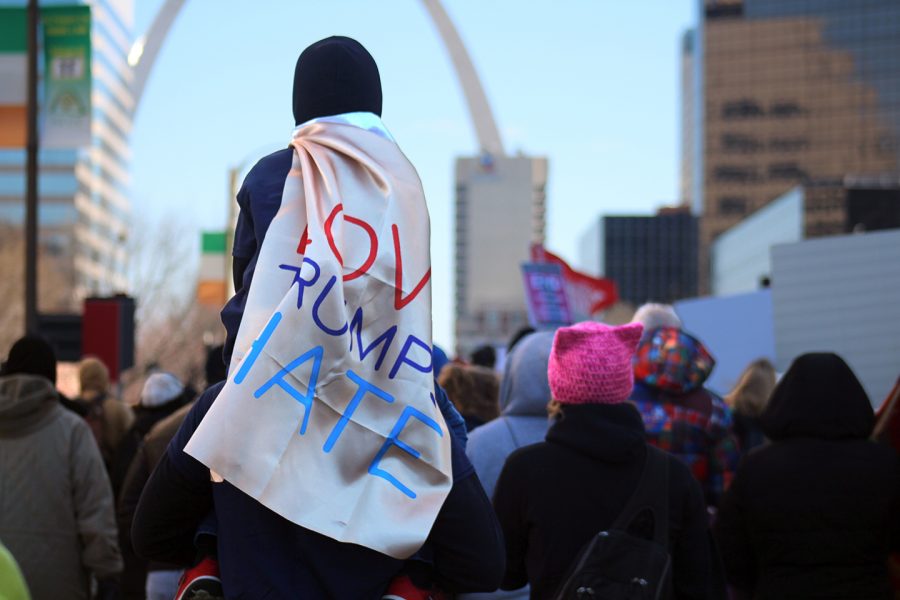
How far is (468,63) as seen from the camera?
68.3m

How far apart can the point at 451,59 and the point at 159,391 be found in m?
61.9

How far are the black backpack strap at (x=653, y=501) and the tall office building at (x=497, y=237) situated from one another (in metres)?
88.1

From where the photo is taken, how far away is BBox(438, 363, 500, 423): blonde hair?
698 centimetres

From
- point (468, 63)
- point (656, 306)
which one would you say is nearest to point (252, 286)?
point (656, 306)

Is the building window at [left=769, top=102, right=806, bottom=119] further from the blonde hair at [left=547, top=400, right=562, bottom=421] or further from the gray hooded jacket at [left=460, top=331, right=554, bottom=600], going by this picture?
the blonde hair at [left=547, top=400, right=562, bottom=421]

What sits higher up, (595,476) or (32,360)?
(32,360)

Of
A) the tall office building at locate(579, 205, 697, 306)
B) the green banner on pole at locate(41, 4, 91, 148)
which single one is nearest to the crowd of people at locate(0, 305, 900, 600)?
the green banner on pole at locate(41, 4, 91, 148)

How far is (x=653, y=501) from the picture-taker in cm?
404

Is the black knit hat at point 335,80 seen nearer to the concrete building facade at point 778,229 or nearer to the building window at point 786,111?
the concrete building facade at point 778,229

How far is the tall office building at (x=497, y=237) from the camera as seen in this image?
10406cm

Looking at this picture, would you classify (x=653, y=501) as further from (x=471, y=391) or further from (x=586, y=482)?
(x=471, y=391)

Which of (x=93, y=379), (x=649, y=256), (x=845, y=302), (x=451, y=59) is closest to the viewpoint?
(x=93, y=379)

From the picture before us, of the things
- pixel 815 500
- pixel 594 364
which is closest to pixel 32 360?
pixel 594 364

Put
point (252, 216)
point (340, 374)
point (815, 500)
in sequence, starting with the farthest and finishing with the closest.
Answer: point (815, 500) → point (252, 216) → point (340, 374)
